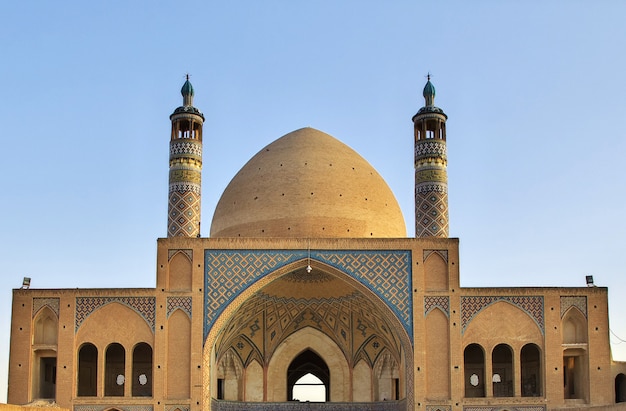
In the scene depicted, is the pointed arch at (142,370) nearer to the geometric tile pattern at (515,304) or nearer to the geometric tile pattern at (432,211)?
the geometric tile pattern at (432,211)

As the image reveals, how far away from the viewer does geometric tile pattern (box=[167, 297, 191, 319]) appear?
552 inches

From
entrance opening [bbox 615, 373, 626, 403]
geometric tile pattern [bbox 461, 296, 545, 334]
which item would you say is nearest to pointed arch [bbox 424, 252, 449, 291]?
geometric tile pattern [bbox 461, 296, 545, 334]

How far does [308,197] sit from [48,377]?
4761 mm

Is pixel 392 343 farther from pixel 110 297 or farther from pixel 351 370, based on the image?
pixel 110 297

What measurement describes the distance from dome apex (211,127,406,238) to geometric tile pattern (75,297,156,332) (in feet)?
7.64

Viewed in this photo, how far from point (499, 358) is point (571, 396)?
1198mm

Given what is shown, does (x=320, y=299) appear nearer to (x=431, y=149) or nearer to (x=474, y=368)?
(x=474, y=368)

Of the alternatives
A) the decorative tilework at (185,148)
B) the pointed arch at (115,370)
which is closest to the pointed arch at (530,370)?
the decorative tilework at (185,148)

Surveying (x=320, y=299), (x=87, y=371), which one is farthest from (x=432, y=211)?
(x=87, y=371)

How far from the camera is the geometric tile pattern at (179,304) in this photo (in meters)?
14.0

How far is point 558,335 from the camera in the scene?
1412cm

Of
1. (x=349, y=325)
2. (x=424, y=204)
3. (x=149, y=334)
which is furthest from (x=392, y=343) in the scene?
(x=149, y=334)

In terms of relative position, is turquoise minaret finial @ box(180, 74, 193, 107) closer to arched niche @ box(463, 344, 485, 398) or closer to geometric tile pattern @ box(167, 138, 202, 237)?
geometric tile pattern @ box(167, 138, 202, 237)

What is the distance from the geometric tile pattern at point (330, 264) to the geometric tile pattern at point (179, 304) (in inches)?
10.0
